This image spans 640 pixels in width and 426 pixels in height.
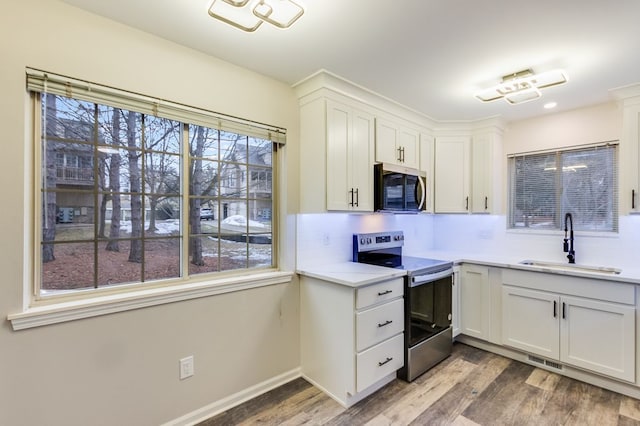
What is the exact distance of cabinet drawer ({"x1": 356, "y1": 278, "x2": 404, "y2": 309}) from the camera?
86.0 inches

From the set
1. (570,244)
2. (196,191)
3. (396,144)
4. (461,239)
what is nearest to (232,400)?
(196,191)

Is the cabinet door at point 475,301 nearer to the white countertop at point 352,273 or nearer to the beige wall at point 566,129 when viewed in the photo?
the white countertop at point 352,273

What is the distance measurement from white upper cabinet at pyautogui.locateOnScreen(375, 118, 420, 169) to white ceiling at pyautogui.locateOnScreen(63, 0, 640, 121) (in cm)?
39

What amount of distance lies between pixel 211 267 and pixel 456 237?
3.06 m

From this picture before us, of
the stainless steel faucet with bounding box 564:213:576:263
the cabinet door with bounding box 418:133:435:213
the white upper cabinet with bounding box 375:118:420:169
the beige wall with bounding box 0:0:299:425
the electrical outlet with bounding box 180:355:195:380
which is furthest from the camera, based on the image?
the cabinet door with bounding box 418:133:435:213

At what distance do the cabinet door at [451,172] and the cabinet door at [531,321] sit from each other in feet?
3.45

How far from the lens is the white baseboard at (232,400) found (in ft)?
6.50

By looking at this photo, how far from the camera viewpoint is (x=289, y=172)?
8.38 feet

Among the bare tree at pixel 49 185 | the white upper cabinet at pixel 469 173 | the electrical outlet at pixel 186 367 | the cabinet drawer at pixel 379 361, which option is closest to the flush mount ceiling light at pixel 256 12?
the bare tree at pixel 49 185

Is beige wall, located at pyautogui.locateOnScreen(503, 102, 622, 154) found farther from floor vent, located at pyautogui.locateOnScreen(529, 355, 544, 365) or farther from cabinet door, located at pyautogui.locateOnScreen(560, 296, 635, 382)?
floor vent, located at pyautogui.locateOnScreen(529, 355, 544, 365)

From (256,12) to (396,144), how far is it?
1.88 metres

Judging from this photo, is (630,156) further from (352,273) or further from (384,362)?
(384,362)

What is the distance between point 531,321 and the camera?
2746 mm

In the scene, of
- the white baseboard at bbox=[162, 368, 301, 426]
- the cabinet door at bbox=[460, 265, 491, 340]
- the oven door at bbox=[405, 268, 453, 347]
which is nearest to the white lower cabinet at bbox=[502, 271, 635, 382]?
the cabinet door at bbox=[460, 265, 491, 340]
